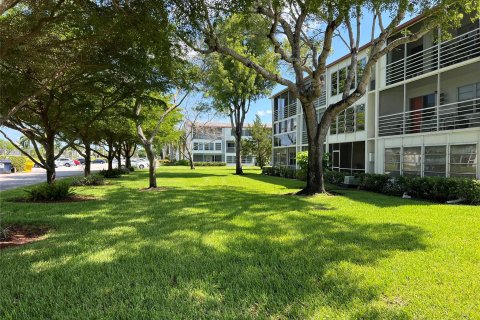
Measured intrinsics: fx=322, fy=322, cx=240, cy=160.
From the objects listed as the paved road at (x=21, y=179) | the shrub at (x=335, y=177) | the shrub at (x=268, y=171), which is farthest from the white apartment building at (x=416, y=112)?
the paved road at (x=21, y=179)

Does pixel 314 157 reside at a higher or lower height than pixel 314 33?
lower

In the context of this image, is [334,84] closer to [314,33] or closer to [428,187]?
[314,33]

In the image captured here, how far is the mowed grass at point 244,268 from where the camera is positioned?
318 cm

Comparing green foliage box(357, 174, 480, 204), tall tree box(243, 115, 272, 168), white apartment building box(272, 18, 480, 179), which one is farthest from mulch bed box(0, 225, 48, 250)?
tall tree box(243, 115, 272, 168)

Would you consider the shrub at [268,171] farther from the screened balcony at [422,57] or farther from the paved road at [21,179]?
the paved road at [21,179]

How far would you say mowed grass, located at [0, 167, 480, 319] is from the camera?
125 inches

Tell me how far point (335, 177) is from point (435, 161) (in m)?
5.16

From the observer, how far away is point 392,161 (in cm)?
1678

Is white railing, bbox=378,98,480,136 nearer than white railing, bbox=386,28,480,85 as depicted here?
No

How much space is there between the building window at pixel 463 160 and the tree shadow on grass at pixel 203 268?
807cm

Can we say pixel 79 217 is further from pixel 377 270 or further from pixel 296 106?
pixel 296 106

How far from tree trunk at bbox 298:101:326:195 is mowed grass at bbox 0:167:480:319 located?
4.88 m

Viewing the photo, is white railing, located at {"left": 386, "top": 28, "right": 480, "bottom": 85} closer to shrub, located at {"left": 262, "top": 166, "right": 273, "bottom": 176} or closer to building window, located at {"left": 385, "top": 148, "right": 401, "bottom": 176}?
building window, located at {"left": 385, "top": 148, "right": 401, "bottom": 176}

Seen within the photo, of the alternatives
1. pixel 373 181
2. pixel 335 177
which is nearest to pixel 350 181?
pixel 335 177
